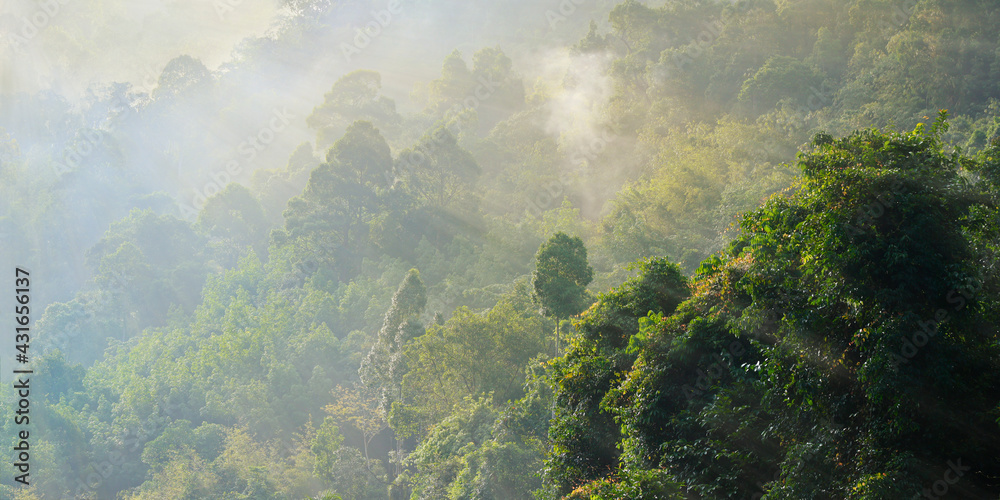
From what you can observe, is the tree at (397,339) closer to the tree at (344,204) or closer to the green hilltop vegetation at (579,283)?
the green hilltop vegetation at (579,283)

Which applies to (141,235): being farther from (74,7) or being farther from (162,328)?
(74,7)

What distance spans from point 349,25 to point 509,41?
1726cm

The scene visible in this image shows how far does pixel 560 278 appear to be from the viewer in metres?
17.4

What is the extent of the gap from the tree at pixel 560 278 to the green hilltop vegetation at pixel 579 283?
0.33 ft

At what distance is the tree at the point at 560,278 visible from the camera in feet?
57.1

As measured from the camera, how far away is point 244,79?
224ft

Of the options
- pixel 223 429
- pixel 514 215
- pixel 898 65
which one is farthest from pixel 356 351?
pixel 898 65

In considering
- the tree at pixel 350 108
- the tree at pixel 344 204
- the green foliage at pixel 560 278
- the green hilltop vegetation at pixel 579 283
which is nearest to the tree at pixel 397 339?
the green hilltop vegetation at pixel 579 283

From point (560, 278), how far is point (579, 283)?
0.66m

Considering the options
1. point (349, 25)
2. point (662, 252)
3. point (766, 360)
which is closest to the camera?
point (766, 360)

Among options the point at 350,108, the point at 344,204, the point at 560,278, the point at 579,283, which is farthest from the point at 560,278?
the point at 350,108

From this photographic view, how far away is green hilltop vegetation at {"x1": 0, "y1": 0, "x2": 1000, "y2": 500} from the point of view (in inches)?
271

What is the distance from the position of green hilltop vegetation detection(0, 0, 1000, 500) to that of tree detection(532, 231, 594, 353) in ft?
0.33

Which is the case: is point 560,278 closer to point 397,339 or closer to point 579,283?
point 579,283
